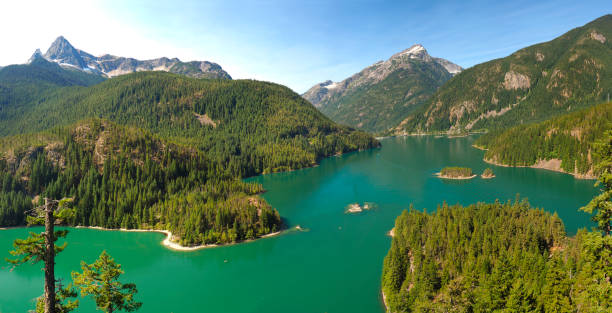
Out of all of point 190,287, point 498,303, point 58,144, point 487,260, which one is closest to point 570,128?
point 487,260

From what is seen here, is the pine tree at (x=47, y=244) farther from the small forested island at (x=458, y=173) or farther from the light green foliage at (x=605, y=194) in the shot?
the small forested island at (x=458, y=173)

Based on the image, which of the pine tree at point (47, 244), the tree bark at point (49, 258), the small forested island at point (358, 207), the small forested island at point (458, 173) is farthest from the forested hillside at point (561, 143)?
the tree bark at point (49, 258)

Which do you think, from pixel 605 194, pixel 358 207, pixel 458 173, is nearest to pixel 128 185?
pixel 358 207

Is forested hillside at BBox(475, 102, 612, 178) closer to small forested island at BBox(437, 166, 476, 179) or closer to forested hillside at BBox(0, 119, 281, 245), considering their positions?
small forested island at BBox(437, 166, 476, 179)

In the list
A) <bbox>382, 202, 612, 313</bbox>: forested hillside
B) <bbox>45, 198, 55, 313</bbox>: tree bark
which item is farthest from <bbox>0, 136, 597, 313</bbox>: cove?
<bbox>45, 198, 55, 313</bbox>: tree bark

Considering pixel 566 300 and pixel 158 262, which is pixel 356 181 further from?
pixel 566 300
